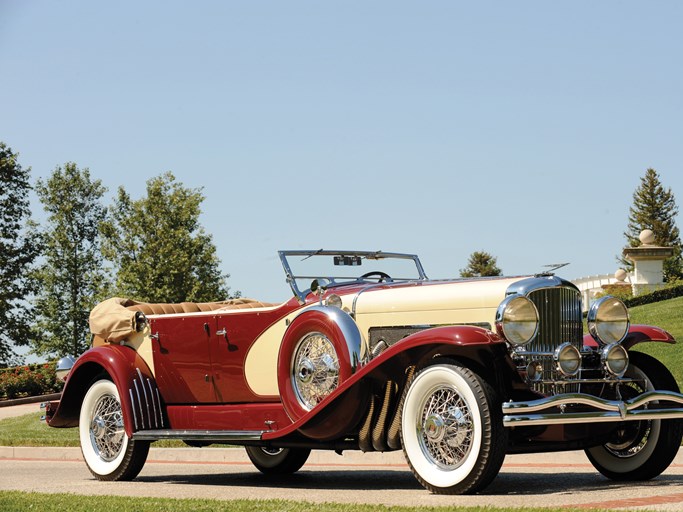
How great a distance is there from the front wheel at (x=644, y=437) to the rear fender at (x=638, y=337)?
126 millimetres

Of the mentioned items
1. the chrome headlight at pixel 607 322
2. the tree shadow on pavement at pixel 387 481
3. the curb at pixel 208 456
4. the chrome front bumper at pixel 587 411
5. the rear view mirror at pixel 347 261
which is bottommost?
the curb at pixel 208 456

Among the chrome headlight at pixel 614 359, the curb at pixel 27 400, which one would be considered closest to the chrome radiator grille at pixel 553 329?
the chrome headlight at pixel 614 359

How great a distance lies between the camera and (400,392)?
7703 millimetres

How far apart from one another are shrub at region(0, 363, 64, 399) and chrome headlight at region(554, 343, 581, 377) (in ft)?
78.0

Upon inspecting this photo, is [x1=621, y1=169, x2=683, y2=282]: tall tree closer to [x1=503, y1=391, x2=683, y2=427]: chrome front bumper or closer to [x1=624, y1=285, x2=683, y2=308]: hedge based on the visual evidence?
[x1=624, y1=285, x2=683, y2=308]: hedge

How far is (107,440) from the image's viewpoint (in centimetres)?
996

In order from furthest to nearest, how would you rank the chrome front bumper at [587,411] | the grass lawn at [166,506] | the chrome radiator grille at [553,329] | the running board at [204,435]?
1. the running board at [204,435]
2. the chrome radiator grille at [553,329]
3. the chrome front bumper at [587,411]
4. the grass lawn at [166,506]

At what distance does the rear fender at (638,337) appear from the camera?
7983mm

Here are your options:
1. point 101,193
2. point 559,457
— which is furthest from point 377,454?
point 101,193

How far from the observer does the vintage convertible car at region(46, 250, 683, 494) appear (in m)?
7.08

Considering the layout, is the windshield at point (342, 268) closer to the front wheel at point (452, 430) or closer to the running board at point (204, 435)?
the running board at point (204, 435)

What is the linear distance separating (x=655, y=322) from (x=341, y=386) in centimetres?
2094

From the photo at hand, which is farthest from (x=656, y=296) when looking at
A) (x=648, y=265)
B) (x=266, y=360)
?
(x=266, y=360)

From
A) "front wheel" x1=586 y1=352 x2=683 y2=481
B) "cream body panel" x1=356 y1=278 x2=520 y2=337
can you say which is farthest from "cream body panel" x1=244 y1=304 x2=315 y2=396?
"front wheel" x1=586 y1=352 x2=683 y2=481
